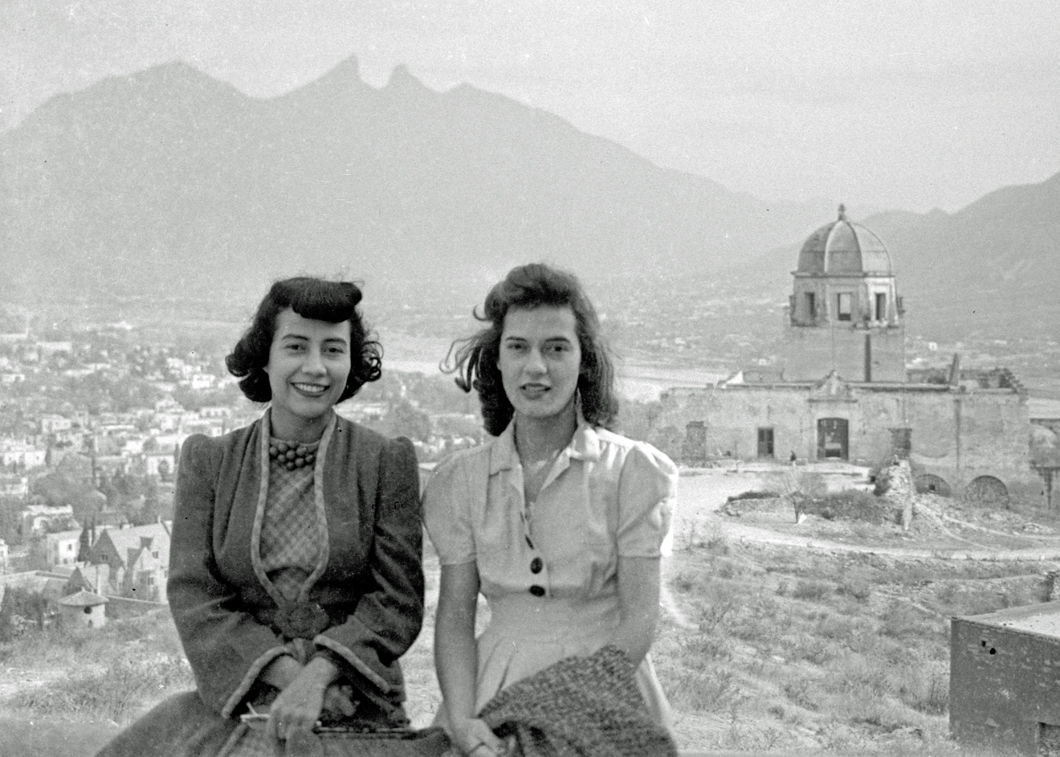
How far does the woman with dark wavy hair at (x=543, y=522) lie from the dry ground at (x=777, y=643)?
894 mm

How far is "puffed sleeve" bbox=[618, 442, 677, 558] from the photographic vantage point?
2605 mm

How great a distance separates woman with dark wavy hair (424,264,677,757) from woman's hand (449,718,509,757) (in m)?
0.02

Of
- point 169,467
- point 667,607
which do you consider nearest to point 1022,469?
point 667,607

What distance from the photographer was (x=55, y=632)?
9172 mm

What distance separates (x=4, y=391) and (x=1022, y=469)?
17.1 m

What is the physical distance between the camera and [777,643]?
1070 cm

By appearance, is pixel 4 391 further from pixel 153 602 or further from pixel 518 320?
pixel 518 320

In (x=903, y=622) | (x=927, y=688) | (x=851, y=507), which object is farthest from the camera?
(x=851, y=507)

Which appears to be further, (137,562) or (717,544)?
(717,544)

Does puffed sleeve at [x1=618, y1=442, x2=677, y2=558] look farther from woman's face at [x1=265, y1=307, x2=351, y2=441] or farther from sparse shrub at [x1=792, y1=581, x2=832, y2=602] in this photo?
sparse shrub at [x1=792, y1=581, x2=832, y2=602]

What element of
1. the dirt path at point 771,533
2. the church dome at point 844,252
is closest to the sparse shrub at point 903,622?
the dirt path at point 771,533

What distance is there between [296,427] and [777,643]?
8633 mm

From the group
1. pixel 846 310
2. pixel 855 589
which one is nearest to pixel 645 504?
pixel 855 589

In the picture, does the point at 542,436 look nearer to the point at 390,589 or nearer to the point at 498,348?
the point at 498,348
